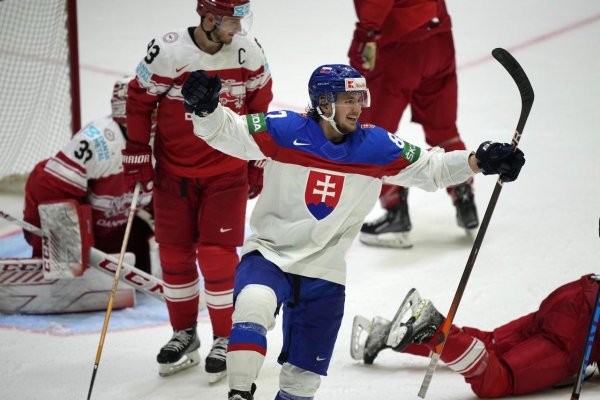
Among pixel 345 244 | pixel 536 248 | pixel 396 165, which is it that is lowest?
pixel 536 248

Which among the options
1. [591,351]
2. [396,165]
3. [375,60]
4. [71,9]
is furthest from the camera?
[71,9]

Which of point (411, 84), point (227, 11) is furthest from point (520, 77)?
point (411, 84)

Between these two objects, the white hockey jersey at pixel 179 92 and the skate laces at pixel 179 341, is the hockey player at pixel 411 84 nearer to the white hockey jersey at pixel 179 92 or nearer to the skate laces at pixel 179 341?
the white hockey jersey at pixel 179 92

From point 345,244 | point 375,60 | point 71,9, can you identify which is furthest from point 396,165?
point 71,9

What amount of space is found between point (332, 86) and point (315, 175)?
272 mm

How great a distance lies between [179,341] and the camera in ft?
12.8

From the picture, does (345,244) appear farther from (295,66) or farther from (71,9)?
(295,66)

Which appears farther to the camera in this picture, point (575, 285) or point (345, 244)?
point (575, 285)

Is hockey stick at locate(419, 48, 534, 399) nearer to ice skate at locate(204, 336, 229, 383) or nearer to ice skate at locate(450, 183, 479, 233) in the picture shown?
ice skate at locate(204, 336, 229, 383)

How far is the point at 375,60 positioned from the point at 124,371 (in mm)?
1941

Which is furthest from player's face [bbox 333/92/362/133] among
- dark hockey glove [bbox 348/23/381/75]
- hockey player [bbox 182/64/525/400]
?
dark hockey glove [bbox 348/23/381/75]

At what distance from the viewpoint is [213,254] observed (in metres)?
3.80

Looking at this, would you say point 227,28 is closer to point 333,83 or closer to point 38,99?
point 333,83

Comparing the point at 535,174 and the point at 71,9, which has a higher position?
the point at 71,9
